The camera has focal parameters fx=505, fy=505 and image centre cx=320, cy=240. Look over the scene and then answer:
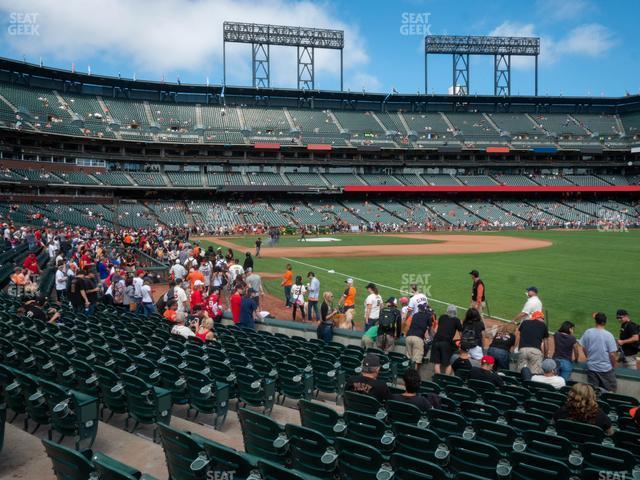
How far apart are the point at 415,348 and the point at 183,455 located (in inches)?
263

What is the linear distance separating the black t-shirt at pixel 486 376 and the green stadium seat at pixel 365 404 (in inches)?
97.5

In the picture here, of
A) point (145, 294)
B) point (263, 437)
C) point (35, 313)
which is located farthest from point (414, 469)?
point (145, 294)

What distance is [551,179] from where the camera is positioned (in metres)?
83.9

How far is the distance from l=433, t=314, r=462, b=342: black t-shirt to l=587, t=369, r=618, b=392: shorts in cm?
260

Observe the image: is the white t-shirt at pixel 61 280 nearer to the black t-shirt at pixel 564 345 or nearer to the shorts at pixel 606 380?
the black t-shirt at pixel 564 345

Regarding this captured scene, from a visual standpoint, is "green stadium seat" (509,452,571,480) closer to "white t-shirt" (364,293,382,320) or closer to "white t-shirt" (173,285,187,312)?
"white t-shirt" (364,293,382,320)

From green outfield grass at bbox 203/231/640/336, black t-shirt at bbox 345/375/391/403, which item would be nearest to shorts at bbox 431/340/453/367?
black t-shirt at bbox 345/375/391/403

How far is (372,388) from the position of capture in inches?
269

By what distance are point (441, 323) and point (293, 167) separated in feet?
237

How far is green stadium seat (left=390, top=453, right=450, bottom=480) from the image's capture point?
464 cm

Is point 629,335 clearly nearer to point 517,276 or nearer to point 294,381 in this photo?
point 294,381

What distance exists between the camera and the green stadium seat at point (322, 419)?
6289 millimetres

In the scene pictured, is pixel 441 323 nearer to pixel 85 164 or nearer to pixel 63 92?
pixel 85 164

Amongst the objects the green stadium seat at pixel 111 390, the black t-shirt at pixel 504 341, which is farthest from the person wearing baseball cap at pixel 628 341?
the green stadium seat at pixel 111 390
